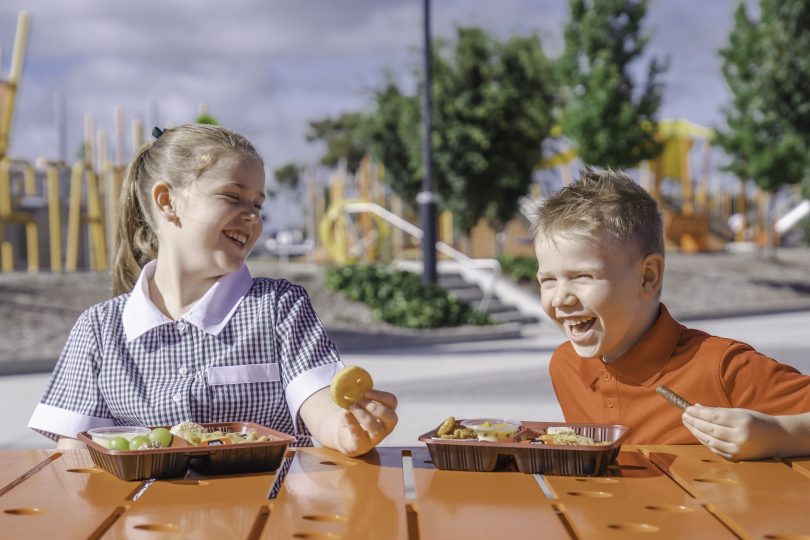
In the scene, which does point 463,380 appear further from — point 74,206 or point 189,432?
point 74,206

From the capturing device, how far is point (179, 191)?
2.71 meters

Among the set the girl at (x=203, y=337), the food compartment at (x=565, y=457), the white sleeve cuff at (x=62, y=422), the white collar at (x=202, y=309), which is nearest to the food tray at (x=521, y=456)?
the food compartment at (x=565, y=457)

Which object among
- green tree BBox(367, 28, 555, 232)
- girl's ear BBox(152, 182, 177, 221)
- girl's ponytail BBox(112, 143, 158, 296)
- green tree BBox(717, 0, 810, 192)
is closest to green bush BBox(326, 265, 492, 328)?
green tree BBox(367, 28, 555, 232)

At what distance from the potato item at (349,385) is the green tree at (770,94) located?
23171 mm

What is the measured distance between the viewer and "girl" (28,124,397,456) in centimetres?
259

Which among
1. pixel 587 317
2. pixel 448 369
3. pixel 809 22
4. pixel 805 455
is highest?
pixel 809 22

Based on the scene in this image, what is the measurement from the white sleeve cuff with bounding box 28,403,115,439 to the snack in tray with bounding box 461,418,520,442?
103 cm

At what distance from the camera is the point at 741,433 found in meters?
1.97

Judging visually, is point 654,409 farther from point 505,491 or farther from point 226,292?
point 226,292

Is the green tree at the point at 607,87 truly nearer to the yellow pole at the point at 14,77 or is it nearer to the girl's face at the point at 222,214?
the yellow pole at the point at 14,77

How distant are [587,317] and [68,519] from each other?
1.27m

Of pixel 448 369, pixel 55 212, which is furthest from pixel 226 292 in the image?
pixel 55 212

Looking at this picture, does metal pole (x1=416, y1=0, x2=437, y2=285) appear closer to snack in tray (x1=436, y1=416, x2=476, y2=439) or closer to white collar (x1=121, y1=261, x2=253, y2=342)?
white collar (x1=121, y1=261, x2=253, y2=342)

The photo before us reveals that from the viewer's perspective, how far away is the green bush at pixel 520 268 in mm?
19781
